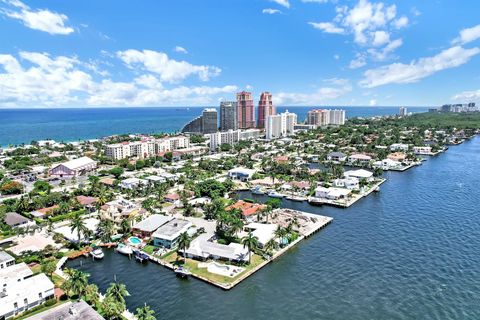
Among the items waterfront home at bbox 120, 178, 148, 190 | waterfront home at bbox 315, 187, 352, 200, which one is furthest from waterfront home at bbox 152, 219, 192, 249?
waterfront home at bbox 315, 187, 352, 200

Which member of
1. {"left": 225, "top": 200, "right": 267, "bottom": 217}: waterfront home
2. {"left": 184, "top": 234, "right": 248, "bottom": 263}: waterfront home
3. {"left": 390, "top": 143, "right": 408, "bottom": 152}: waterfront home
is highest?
{"left": 390, "top": 143, "right": 408, "bottom": 152}: waterfront home

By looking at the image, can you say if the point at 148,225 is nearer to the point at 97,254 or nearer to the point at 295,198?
the point at 97,254

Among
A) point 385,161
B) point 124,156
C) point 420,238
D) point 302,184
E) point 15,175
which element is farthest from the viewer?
point 124,156

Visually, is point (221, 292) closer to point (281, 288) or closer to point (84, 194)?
point (281, 288)

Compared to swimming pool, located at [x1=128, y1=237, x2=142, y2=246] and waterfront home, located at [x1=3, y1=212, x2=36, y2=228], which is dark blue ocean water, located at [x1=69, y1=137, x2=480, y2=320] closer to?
swimming pool, located at [x1=128, y1=237, x2=142, y2=246]

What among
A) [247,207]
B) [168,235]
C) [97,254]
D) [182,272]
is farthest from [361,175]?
[97,254]

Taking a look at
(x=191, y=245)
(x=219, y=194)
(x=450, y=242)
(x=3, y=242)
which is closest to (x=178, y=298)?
(x=191, y=245)
